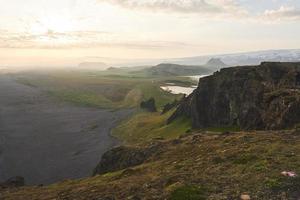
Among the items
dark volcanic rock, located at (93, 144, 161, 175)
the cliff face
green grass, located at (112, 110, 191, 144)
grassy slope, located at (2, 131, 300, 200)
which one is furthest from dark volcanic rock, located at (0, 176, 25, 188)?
green grass, located at (112, 110, 191, 144)

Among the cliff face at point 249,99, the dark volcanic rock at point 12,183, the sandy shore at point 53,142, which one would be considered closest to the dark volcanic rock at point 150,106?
the sandy shore at point 53,142

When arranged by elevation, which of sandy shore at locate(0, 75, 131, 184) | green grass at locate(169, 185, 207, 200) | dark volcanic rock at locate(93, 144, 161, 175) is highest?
green grass at locate(169, 185, 207, 200)

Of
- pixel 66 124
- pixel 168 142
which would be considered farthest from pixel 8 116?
pixel 168 142

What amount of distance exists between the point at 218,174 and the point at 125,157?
24.6 meters

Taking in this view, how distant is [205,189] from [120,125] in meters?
111

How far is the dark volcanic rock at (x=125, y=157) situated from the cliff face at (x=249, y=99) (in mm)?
17010

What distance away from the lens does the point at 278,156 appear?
2908 cm

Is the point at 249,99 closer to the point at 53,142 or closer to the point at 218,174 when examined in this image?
the point at 218,174

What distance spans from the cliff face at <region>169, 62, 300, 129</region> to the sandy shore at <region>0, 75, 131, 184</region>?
2916 centimetres

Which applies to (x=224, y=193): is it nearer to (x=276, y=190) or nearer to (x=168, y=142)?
(x=276, y=190)

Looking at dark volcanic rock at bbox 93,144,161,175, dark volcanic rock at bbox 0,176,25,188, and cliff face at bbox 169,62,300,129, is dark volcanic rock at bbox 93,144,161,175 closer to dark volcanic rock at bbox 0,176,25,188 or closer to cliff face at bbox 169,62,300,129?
dark volcanic rock at bbox 0,176,25,188

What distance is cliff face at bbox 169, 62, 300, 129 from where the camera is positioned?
49750 millimetres

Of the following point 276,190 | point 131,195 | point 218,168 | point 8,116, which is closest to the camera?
point 276,190

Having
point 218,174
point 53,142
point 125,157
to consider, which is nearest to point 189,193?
point 218,174
